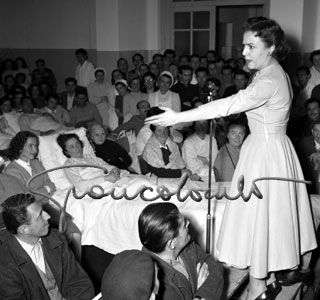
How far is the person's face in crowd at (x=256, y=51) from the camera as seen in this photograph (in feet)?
5.63

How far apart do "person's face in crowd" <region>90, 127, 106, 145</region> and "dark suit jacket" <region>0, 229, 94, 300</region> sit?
1.87 metres

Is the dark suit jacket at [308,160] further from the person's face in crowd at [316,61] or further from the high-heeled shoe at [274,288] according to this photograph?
the person's face in crowd at [316,61]

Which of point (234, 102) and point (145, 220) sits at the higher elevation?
point (234, 102)

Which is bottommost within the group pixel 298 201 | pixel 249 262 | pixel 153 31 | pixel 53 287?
pixel 53 287

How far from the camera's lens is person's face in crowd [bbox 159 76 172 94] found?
5.14 metres

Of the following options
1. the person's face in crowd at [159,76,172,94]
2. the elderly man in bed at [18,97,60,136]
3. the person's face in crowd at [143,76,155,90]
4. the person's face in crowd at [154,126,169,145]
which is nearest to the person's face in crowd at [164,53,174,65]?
the person's face in crowd at [143,76,155,90]

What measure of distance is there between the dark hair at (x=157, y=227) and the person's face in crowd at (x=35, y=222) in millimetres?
Result: 490

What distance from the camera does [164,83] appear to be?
16.9ft

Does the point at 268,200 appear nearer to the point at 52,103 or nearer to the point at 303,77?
the point at 303,77

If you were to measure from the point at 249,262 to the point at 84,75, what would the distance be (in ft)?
18.5

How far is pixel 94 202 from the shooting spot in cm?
291

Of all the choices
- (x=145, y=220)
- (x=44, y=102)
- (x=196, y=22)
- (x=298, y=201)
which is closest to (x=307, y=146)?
(x=298, y=201)

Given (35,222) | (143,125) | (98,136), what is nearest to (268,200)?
(35,222)

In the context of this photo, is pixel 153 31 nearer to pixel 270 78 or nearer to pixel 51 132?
pixel 51 132
